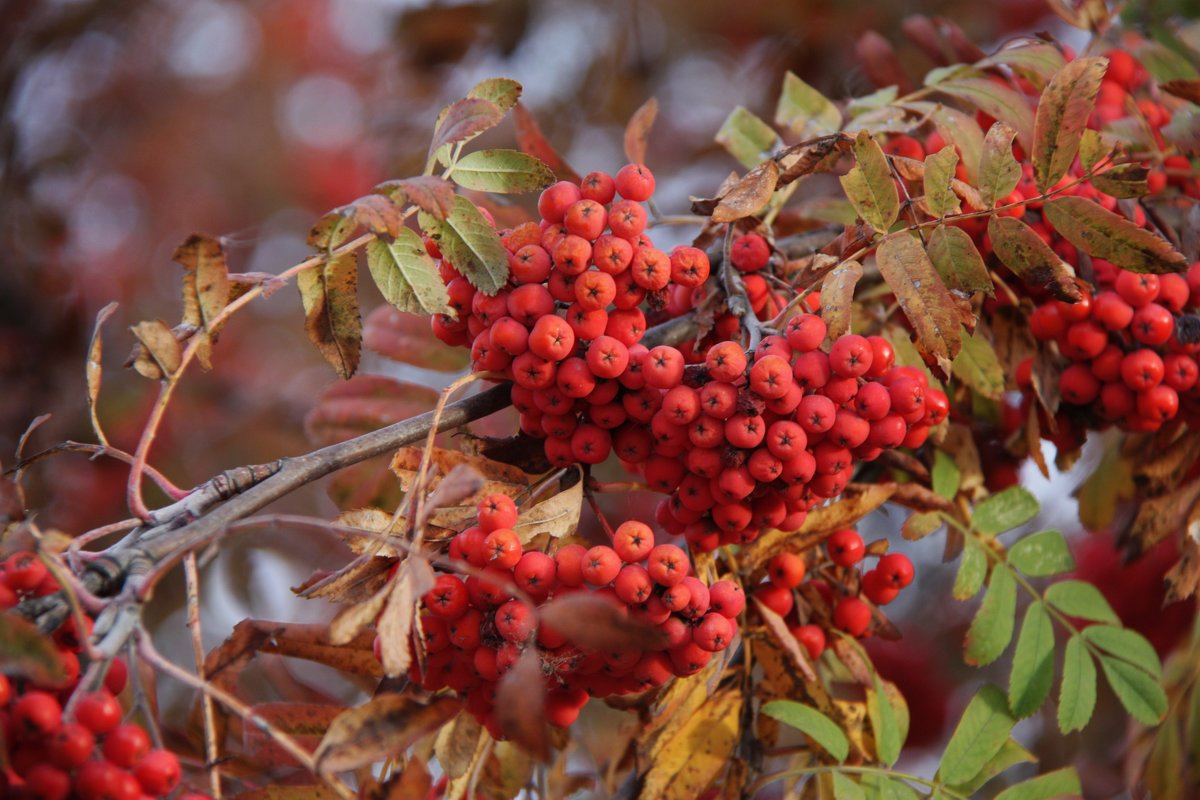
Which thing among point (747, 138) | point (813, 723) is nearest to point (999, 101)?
point (747, 138)

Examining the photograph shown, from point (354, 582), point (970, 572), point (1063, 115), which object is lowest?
point (970, 572)

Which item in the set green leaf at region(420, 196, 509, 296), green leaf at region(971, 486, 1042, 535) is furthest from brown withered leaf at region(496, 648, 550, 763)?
green leaf at region(971, 486, 1042, 535)

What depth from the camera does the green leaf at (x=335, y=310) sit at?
112 centimetres

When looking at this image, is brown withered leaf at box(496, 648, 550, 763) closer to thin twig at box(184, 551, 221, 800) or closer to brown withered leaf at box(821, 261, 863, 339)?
thin twig at box(184, 551, 221, 800)

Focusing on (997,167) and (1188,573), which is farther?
(1188,573)

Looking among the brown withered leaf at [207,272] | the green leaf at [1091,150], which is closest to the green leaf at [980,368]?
the green leaf at [1091,150]

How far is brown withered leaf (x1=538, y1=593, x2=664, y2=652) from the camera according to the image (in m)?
0.88

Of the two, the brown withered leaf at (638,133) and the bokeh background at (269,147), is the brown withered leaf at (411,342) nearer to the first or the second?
A: the brown withered leaf at (638,133)

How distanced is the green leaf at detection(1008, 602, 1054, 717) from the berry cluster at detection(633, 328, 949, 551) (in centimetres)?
45

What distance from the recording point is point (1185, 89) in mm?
1390

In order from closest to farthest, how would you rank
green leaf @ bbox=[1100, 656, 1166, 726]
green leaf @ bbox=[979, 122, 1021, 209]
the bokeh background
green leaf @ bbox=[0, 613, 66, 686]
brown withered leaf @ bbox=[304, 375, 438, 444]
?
1. green leaf @ bbox=[0, 613, 66, 686]
2. green leaf @ bbox=[979, 122, 1021, 209]
3. green leaf @ bbox=[1100, 656, 1166, 726]
4. brown withered leaf @ bbox=[304, 375, 438, 444]
5. the bokeh background

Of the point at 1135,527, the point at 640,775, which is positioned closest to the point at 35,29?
the point at 640,775

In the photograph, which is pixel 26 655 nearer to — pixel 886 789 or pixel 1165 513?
pixel 886 789

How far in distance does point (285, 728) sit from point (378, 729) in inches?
12.4
